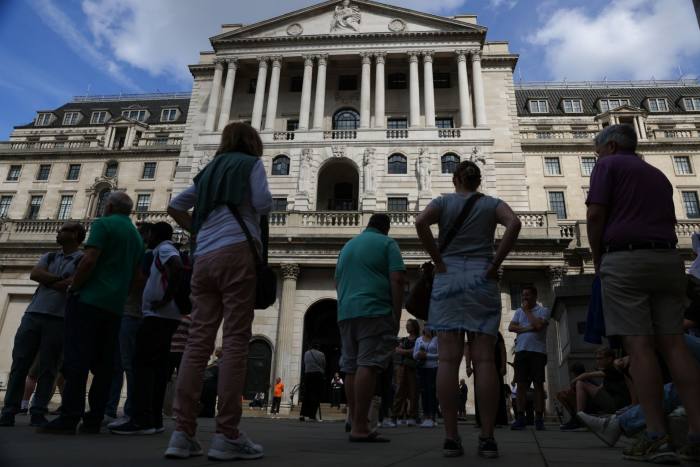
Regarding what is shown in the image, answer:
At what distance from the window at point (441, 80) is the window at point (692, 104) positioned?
1304 inches

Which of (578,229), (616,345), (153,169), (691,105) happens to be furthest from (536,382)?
(691,105)

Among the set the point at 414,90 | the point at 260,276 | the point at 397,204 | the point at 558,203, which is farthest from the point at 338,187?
the point at 260,276

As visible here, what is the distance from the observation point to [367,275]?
19.5ft

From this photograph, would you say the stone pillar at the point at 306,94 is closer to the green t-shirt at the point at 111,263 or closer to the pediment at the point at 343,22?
the pediment at the point at 343,22

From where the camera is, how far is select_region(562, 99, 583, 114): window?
174 feet

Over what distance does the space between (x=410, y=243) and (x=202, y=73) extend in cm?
2254

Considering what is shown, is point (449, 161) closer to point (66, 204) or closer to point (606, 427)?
point (606, 427)

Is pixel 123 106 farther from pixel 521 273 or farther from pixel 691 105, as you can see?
pixel 691 105

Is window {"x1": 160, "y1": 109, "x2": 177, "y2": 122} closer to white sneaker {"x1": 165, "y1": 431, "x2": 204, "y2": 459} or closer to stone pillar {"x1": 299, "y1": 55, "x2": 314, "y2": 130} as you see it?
stone pillar {"x1": 299, "y1": 55, "x2": 314, "y2": 130}

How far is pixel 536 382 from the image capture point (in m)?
9.64

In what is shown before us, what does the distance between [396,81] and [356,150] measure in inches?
307

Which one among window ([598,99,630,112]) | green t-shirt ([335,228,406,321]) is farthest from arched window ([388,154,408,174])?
window ([598,99,630,112])

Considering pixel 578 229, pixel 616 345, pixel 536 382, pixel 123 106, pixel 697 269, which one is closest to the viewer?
pixel 616 345

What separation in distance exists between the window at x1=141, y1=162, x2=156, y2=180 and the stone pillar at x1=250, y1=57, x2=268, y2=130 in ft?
56.1
